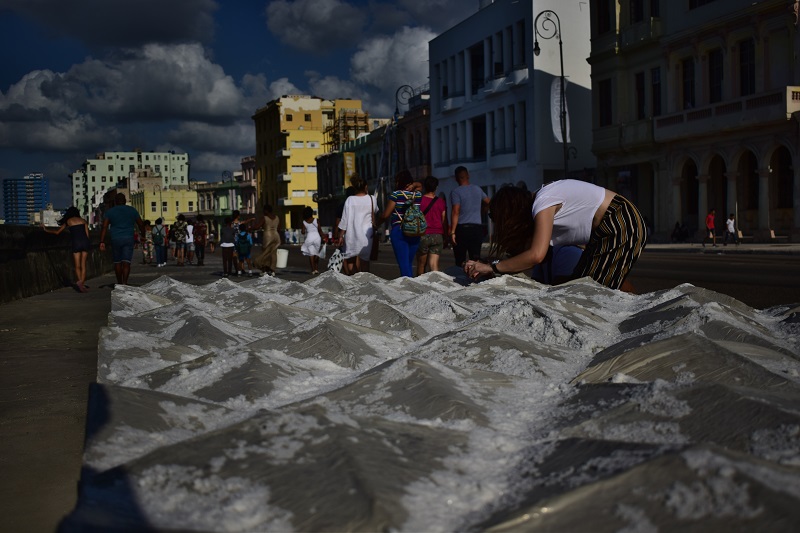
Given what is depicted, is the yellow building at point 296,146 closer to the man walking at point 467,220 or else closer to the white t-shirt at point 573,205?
the man walking at point 467,220

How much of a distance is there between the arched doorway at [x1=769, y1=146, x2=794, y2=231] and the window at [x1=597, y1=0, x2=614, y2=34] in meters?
10.8

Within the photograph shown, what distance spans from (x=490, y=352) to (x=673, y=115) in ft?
109

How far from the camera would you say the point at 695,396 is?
2.54 metres

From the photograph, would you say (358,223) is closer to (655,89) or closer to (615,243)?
(615,243)

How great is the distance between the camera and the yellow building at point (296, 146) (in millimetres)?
100125

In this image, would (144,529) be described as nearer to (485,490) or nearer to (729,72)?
(485,490)

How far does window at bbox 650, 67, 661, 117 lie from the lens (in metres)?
36.8

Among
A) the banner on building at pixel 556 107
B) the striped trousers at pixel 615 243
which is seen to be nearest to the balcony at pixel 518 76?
the banner on building at pixel 556 107

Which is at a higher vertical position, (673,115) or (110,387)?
(673,115)

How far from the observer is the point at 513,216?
6.05 m

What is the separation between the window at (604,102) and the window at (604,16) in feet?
7.27

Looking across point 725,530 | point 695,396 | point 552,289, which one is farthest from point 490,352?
point 552,289

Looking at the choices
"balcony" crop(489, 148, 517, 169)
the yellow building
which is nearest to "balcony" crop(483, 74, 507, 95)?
"balcony" crop(489, 148, 517, 169)

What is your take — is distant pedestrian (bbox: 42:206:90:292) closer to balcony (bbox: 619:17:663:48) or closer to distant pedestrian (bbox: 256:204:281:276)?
distant pedestrian (bbox: 256:204:281:276)
